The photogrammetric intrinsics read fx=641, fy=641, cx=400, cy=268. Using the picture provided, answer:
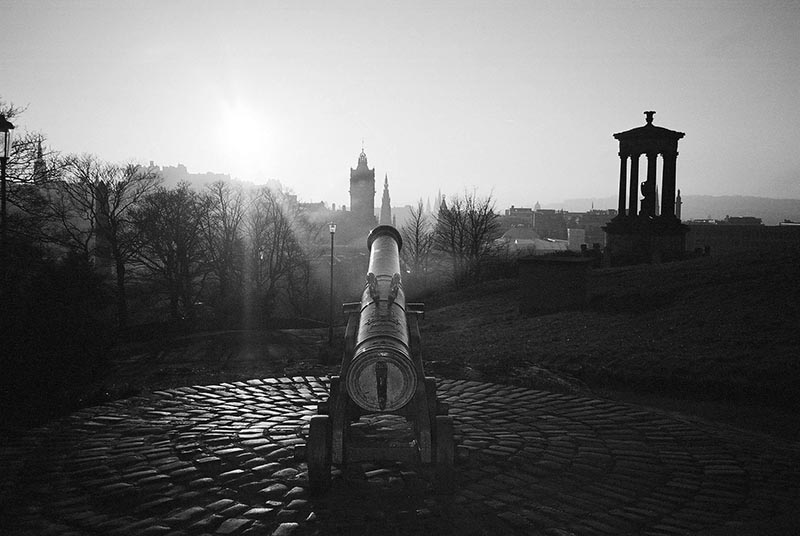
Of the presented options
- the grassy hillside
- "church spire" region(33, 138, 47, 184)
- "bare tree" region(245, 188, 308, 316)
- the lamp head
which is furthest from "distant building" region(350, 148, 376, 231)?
the lamp head

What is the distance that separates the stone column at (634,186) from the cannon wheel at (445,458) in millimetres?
28152

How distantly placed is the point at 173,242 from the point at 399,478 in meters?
34.4

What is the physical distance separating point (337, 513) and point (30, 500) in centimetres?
268

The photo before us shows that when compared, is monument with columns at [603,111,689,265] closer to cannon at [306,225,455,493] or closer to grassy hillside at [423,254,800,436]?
grassy hillside at [423,254,800,436]

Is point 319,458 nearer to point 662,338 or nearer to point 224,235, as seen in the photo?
point 662,338

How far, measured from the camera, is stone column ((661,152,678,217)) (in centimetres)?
3106

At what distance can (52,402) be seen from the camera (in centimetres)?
891

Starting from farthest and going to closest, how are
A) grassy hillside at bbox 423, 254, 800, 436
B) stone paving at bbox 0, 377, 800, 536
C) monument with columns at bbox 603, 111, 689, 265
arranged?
monument with columns at bbox 603, 111, 689, 265 < grassy hillside at bbox 423, 254, 800, 436 < stone paving at bbox 0, 377, 800, 536

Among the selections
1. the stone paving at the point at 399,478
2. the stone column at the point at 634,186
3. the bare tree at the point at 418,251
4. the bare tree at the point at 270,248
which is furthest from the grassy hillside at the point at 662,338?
the bare tree at the point at 418,251

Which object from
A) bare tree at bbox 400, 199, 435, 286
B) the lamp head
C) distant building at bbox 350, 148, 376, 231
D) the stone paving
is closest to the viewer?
the stone paving

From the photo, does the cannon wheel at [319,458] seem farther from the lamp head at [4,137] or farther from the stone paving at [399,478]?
the lamp head at [4,137]

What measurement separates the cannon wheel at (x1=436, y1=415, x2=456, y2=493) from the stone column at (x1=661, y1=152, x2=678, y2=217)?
92.5 ft

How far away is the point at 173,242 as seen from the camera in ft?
123

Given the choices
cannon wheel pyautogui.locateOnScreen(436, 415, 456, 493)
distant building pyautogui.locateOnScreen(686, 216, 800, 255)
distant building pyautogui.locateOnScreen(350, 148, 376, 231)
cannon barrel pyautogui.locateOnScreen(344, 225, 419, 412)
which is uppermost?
distant building pyautogui.locateOnScreen(350, 148, 376, 231)
